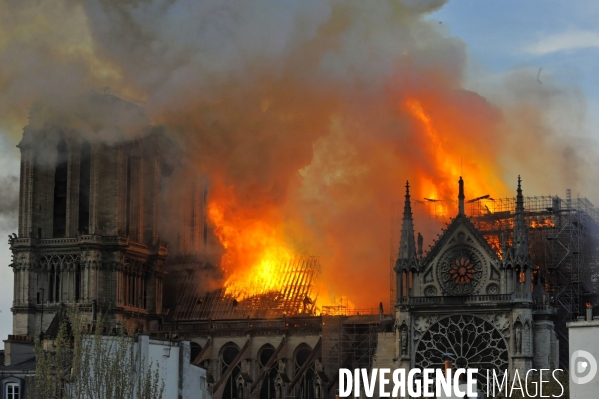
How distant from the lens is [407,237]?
110m

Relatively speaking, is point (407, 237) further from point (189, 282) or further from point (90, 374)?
point (189, 282)

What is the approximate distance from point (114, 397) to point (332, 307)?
40573 millimetres

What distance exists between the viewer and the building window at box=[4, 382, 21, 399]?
95.6 m

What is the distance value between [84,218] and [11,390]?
37.2 m

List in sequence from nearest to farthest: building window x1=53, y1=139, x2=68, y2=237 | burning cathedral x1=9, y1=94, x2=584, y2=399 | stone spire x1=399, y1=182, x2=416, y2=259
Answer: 1. burning cathedral x1=9, y1=94, x2=584, y2=399
2. stone spire x1=399, y1=182, x2=416, y2=259
3. building window x1=53, y1=139, x2=68, y2=237

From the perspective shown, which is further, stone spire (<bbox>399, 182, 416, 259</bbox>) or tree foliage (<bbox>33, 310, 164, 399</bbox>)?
stone spire (<bbox>399, 182, 416, 259</bbox>)

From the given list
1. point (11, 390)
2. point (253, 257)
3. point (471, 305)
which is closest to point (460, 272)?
point (471, 305)

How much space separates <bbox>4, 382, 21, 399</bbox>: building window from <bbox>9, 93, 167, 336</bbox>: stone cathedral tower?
3095 centimetres

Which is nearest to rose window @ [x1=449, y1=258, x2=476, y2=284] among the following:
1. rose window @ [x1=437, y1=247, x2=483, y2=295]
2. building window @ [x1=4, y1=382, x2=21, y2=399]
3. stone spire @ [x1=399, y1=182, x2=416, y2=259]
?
rose window @ [x1=437, y1=247, x2=483, y2=295]

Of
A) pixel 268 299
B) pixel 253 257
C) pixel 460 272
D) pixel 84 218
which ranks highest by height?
pixel 84 218

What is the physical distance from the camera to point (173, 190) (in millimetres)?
137750

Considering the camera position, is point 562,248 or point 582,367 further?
point 562,248

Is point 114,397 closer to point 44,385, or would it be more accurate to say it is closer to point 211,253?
point 44,385

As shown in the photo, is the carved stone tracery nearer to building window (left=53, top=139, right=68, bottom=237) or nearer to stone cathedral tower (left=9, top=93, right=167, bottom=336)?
stone cathedral tower (left=9, top=93, right=167, bottom=336)
